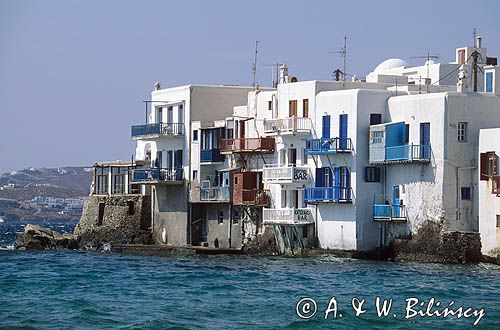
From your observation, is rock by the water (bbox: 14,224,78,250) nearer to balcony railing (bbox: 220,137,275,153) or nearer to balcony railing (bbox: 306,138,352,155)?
balcony railing (bbox: 220,137,275,153)

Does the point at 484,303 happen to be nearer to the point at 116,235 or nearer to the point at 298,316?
the point at 298,316

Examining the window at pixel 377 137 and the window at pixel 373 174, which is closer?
the window at pixel 377 137

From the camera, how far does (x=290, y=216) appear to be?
231 feet

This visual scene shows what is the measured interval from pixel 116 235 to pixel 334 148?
2039cm

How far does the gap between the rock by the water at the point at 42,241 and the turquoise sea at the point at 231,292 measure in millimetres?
15738

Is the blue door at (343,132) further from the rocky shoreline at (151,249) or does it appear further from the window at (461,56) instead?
the window at (461,56)

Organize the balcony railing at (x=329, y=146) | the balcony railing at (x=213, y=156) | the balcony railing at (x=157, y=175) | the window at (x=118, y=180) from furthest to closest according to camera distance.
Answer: the window at (x=118, y=180)
the balcony railing at (x=157, y=175)
the balcony railing at (x=213, y=156)
the balcony railing at (x=329, y=146)

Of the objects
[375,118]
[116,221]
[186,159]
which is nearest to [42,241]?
[116,221]

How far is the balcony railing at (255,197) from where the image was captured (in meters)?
73.5

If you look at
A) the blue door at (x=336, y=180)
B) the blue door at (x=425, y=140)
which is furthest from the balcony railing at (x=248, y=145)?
the blue door at (x=425, y=140)

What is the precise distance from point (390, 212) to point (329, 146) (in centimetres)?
428

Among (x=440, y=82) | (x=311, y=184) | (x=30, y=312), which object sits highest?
(x=440, y=82)

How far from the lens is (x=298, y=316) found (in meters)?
44.1

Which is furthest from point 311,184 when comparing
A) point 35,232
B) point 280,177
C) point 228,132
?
point 35,232
